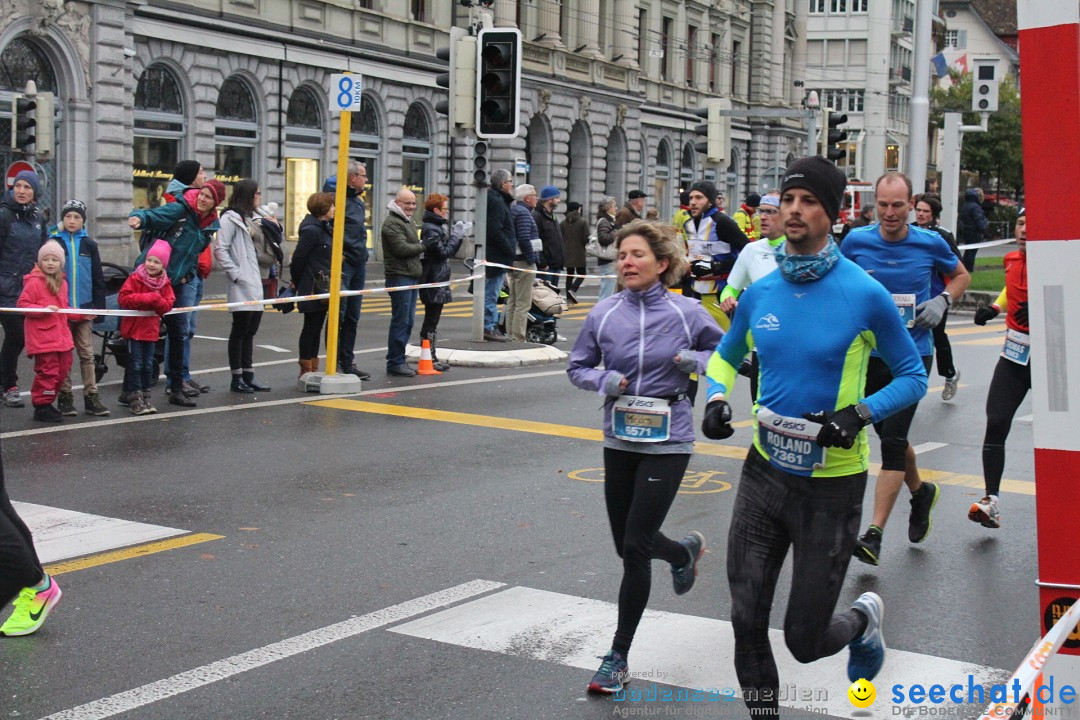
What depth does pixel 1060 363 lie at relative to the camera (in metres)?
2.75

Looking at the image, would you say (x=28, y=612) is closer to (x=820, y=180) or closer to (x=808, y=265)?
(x=808, y=265)

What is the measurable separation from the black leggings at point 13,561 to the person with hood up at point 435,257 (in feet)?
32.6

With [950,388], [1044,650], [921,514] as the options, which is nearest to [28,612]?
[1044,650]

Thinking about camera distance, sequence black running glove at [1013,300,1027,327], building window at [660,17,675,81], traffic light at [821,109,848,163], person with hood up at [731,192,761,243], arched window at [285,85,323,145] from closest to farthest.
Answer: black running glove at [1013,300,1027,327]
person with hood up at [731,192,761,243]
traffic light at [821,109,848,163]
arched window at [285,85,323,145]
building window at [660,17,675,81]

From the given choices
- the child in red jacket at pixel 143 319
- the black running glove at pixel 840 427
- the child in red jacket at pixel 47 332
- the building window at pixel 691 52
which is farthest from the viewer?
the building window at pixel 691 52

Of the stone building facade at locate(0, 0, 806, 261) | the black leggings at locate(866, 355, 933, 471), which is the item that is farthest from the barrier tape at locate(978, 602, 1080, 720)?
the stone building facade at locate(0, 0, 806, 261)

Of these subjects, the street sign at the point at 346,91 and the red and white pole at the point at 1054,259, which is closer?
the red and white pole at the point at 1054,259

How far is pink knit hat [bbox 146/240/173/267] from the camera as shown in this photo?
11312 mm

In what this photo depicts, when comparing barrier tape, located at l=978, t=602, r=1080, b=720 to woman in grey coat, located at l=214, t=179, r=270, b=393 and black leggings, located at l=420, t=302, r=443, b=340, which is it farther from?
black leggings, located at l=420, t=302, r=443, b=340

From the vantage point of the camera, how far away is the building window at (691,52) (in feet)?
197

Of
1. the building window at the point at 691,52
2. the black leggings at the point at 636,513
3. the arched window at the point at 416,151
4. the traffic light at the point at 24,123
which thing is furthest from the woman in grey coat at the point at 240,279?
the building window at the point at 691,52

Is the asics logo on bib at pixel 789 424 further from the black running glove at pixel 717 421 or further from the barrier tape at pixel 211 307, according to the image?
the barrier tape at pixel 211 307

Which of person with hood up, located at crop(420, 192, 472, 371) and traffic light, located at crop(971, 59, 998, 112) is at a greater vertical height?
traffic light, located at crop(971, 59, 998, 112)

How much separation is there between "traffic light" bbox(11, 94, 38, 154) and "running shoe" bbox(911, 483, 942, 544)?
18.2 meters
